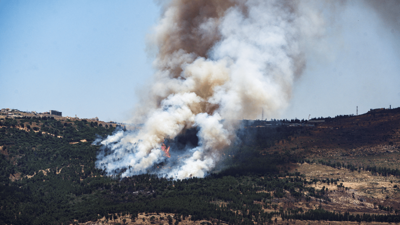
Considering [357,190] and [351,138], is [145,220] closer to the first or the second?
[357,190]

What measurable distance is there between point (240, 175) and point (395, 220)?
1374 inches

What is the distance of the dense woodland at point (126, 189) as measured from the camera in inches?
3233

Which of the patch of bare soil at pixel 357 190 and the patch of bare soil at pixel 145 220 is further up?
the patch of bare soil at pixel 357 190

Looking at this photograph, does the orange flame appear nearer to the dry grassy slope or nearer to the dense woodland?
the dense woodland

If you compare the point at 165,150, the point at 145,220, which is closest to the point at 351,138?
the point at 165,150

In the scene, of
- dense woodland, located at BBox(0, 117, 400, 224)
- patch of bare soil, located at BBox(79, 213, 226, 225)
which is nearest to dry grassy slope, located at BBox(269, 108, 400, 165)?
dense woodland, located at BBox(0, 117, 400, 224)

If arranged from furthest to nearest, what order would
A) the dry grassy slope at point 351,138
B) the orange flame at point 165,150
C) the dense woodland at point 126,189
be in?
the dry grassy slope at point 351,138 → the orange flame at point 165,150 → the dense woodland at point 126,189

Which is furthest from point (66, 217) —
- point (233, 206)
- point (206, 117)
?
point (206, 117)

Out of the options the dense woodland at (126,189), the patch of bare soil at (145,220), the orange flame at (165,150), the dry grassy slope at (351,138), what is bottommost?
the patch of bare soil at (145,220)

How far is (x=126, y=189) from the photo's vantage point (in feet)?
305

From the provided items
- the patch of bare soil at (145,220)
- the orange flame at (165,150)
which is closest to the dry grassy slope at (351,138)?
the orange flame at (165,150)

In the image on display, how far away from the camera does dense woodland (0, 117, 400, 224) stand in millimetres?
82125

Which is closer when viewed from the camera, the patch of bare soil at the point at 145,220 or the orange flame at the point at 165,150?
the patch of bare soil at the point at 145,220

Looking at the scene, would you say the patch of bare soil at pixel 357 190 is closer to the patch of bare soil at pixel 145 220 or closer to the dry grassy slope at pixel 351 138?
the dry grassy slope at pixel 351 138
